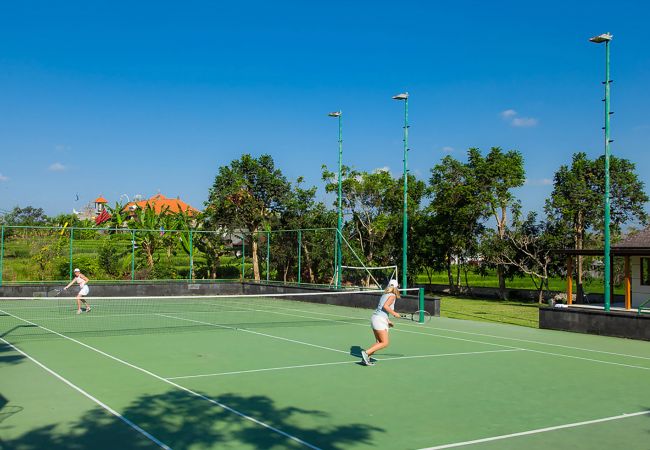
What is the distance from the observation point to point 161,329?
18516 millimetres

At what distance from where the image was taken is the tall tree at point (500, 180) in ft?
124

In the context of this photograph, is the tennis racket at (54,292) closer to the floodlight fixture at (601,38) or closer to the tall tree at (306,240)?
the tall tree at (306,240)

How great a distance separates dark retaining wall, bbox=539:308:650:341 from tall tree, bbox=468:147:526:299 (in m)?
17.6

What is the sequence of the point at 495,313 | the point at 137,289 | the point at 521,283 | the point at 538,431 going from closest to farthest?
1. the point at 538,431
2. the point at 495,313
3. the point at 137,289
4. the point at 521,283

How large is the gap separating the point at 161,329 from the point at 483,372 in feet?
31.8

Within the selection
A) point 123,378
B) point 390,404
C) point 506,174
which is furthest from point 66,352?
point 506,174

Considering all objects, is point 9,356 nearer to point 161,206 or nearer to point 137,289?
point 137,289

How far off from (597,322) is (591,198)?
17.4m

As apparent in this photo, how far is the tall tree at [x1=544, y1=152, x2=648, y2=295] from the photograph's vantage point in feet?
113

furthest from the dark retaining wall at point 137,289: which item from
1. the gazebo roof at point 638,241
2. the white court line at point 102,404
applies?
the gazebo roof at point 638,241

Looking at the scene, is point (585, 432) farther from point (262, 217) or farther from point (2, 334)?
point (262, 217)

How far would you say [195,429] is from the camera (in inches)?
314

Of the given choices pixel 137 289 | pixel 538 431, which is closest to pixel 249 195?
pixel 137 289

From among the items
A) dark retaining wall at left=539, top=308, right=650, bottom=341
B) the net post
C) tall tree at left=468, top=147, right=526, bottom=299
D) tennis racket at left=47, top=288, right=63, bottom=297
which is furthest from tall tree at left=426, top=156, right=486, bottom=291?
tennis racket at left=47, top=288, right=63, bottom=297
